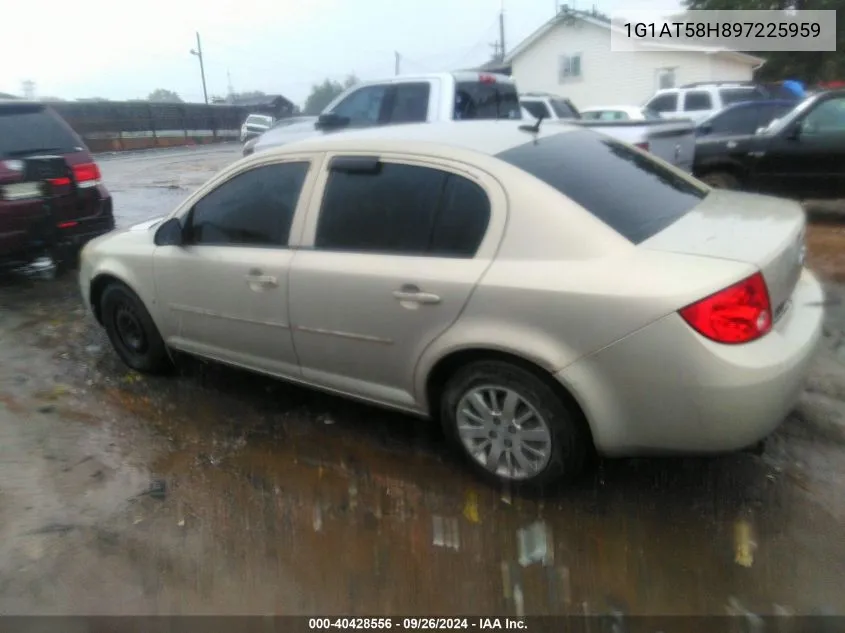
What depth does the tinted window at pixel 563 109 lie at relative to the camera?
1298 centimetres

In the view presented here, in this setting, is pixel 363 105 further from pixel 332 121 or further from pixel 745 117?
pixel 745 117

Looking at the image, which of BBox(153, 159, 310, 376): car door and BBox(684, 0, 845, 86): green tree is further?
BBox(684, 0, 845, 86): green tree

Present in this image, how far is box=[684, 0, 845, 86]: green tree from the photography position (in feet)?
93.7

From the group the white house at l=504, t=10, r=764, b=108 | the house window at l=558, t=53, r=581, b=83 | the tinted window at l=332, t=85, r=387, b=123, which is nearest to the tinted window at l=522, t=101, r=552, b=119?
the tinted window at l=332, t=85, r=387, b=123

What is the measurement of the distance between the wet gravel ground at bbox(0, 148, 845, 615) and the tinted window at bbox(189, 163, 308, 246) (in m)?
1.05

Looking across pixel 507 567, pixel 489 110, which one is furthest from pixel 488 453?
pixel 489 110

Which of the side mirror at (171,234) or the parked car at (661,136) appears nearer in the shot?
the side mirror at (171,234)

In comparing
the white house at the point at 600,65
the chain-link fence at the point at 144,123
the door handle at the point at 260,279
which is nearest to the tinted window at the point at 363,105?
the door handle at the point at 260,279

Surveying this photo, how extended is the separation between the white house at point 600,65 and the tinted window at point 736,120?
2137 cm

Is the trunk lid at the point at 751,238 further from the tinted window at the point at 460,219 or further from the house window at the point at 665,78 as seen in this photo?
the house window at the point at 665,78

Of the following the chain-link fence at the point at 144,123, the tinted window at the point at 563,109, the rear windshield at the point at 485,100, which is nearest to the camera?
the rear windshield at the point at 485,100

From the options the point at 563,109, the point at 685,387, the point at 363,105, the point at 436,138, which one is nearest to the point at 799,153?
the point at 363,105

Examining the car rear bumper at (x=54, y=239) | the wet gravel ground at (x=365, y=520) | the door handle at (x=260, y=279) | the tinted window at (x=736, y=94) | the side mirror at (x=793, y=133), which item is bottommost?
the wet gravel ground at (x=365, y=520)

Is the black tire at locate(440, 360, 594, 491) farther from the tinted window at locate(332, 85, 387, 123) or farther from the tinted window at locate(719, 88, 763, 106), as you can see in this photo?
the tinted window at locate(719, 88, 763, 106)
